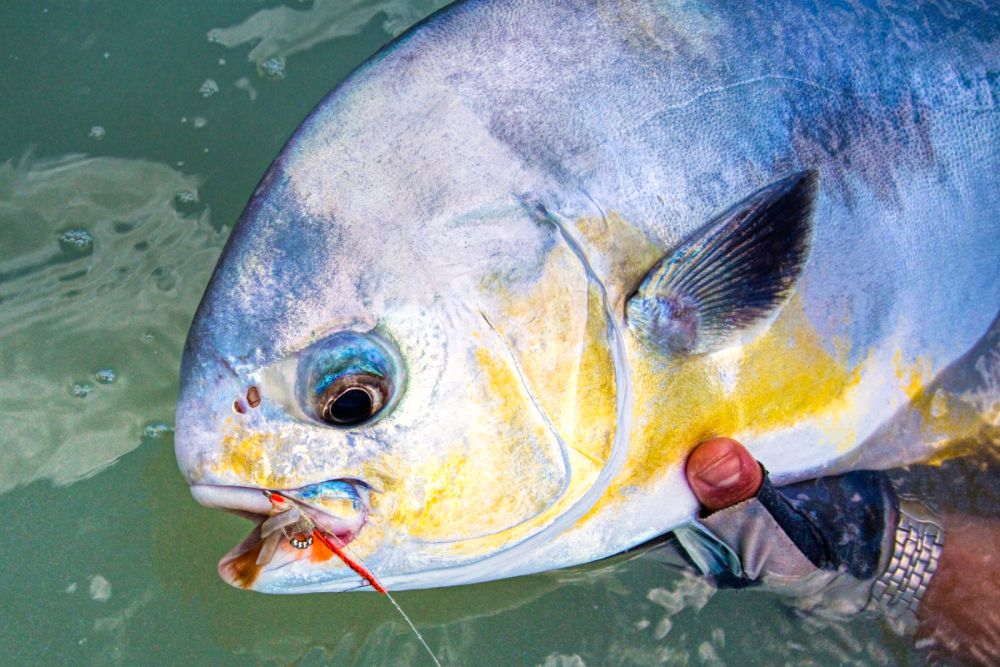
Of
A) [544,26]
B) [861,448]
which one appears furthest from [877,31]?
[861,448]

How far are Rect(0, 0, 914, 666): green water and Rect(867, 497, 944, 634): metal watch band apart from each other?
0.23 ft

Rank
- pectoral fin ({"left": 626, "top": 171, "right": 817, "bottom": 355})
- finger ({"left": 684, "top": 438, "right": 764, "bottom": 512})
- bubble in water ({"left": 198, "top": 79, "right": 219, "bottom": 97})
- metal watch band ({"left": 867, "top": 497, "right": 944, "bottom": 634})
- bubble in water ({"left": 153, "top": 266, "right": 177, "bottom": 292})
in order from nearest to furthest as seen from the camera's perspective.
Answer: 1. pectoral fin ({"left": 626, "top": 171, "right": 817, "bottom": 355})
2. finger ({"left": 684, "top": 438, "right": 764, "bottom": 512})
3. metal watch band ({"left": 867, "top": 497, "right": 944, "bottom": 634})
4. bubble in water ({"left": 153, "top": 266, "right": 177, "bottom": 292})
5. bubble in water ({"left": 198, "top": 79, "right": 219, "bottom": 97})

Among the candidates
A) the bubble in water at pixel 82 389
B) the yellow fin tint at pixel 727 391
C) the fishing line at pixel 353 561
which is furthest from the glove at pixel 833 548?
the bubble in water at pixel 82 389

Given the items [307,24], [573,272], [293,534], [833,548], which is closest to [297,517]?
[293,534]

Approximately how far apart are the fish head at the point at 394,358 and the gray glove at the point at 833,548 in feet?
1.81

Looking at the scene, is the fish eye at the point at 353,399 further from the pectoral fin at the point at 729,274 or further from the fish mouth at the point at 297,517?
the pectoral fin at the point at 729,274

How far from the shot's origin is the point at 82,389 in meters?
2.46

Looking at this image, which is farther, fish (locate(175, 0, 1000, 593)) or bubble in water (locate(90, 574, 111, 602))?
bubble in water (locate(90, 574, 111, 602))

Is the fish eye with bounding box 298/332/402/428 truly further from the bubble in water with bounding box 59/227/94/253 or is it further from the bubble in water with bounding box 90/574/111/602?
the bubble in water with bounding box 59/227/94/253

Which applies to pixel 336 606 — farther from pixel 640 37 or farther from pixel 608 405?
pixel 640 37

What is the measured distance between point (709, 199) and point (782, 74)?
343mm

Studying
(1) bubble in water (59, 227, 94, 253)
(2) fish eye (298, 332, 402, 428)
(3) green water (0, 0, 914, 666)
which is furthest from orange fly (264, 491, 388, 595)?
(1) bubble in water (59, 227, 94, 253)

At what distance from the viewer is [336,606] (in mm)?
2260

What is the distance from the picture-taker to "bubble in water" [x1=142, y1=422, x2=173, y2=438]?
243 cm
